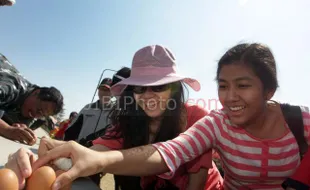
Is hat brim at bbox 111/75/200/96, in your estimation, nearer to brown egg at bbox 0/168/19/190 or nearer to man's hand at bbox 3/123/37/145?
brown egg at bbox 0/168/19/190

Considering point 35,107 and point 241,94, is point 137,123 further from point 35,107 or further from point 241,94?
point 35,107

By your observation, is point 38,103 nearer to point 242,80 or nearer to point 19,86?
point 19,86

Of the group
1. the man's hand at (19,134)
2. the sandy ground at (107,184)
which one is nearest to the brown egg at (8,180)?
the man's hand at (19,134)

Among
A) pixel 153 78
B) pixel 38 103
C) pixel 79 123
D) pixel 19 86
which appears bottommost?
pixel 79 123

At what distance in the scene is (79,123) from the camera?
321 centimetres

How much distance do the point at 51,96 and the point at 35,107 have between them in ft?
0.76

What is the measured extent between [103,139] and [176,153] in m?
0.60

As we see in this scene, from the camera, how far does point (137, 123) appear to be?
187 cm

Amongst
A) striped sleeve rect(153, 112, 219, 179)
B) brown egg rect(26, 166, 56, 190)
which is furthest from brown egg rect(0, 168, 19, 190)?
striped sleeve rect(153, 112, 219, 179)

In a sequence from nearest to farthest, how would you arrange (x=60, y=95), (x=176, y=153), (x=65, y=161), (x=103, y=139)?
(x=65, y=161) → (x=176, y=153) → (x=103, y=139) → (x=60, y=95)

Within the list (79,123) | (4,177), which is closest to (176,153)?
(4,177)

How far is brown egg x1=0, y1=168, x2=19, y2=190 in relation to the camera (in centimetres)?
86

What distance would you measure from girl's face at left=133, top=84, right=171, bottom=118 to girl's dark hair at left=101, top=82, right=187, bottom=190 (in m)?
0.06

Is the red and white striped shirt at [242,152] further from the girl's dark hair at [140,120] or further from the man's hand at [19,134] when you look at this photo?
the man's hand at [19,134]
